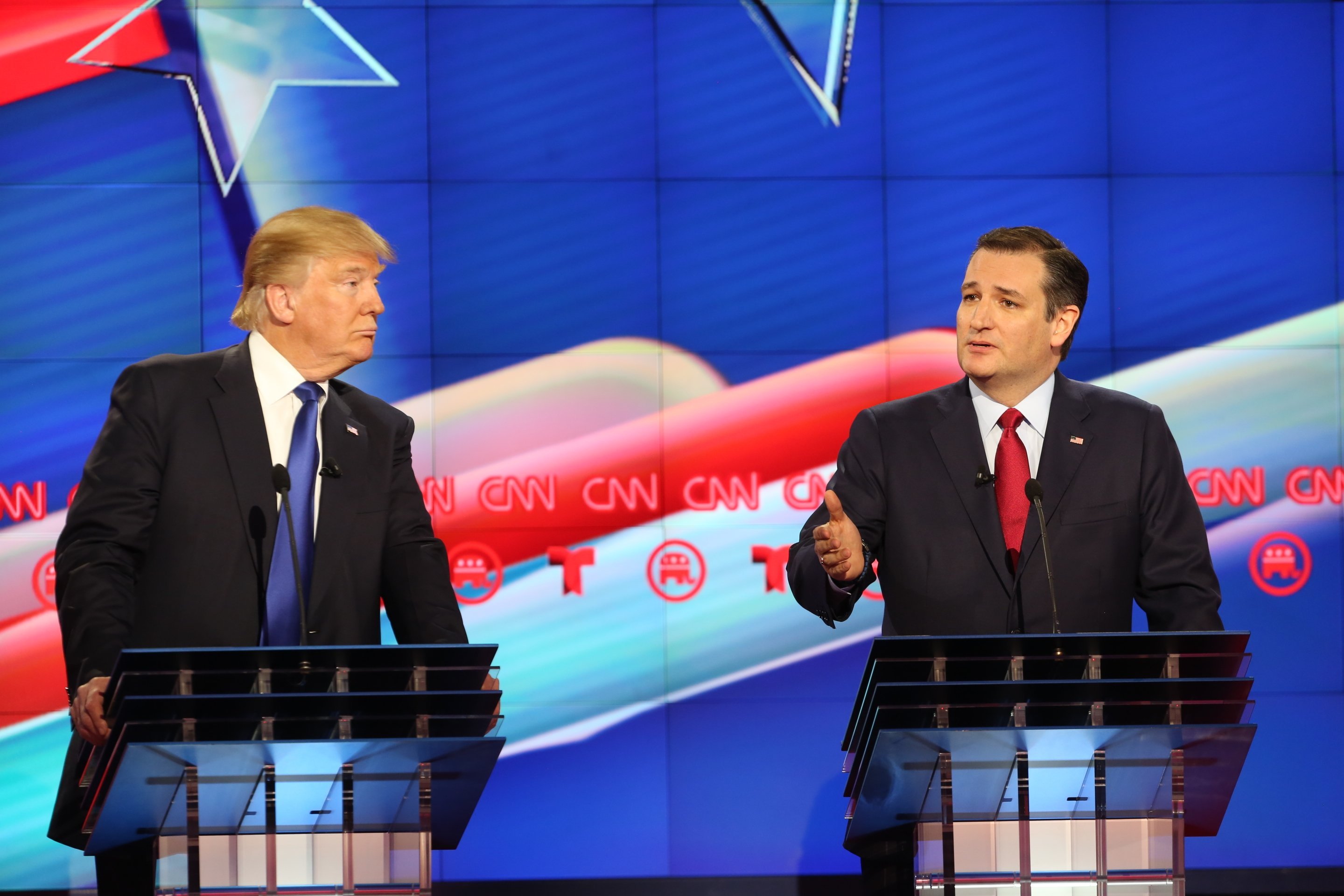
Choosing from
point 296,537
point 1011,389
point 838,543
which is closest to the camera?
point 838,543

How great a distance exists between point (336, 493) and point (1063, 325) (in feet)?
4.89

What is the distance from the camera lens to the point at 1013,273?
2.81m

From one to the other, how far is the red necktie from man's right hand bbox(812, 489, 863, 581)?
449 millimetres

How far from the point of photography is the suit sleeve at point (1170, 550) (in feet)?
8.64

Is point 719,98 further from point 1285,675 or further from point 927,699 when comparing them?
point 927,699

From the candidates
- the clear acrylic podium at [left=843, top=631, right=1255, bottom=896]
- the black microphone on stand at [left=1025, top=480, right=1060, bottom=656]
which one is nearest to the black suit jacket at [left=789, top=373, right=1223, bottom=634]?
the black microphone on stand at [left=1025, top=480, right=1060, bottom=656]

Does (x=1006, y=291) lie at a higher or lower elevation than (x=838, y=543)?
higher

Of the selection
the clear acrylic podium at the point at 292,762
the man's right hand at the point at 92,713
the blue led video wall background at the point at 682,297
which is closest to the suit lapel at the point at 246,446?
the man's right hand at the point at 92,713

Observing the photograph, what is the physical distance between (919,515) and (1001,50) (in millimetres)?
2845

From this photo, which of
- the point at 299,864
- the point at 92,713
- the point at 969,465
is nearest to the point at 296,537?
the point at 92,713

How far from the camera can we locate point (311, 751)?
5.91 feet

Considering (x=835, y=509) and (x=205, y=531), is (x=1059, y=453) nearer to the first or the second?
(x=835, y=509)

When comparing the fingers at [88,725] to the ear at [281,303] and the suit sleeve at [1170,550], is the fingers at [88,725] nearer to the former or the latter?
the ear at [281,303]

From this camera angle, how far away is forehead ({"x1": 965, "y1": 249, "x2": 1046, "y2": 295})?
110 inches
